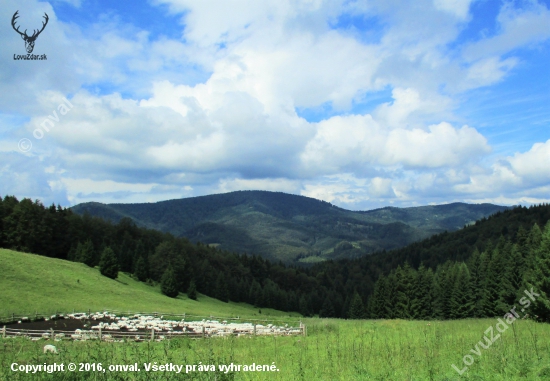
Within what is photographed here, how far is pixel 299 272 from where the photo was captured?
476 feet

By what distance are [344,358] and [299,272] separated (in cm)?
13412

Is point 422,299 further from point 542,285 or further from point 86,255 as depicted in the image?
point 86,255

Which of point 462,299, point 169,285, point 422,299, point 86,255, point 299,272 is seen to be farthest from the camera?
point 299,272

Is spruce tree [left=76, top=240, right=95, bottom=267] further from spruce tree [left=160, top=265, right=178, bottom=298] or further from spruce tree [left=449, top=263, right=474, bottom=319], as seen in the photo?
spruce tree [left=449, top=263, right=474, bottom=319]

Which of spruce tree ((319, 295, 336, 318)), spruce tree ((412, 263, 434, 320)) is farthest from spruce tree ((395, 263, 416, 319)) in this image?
spruce tree ((319, 295, 336, 318))

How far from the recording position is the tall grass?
Result: 10305 millimetres

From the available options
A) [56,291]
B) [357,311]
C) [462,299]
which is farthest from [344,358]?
[357,311]

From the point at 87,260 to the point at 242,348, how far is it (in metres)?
68.0

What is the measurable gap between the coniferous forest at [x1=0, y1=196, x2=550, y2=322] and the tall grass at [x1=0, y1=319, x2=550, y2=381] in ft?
45.1

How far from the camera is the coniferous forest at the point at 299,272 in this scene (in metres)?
57.2

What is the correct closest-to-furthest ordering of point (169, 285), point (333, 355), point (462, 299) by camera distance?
1. point (333, 355)
2. point (462, 299)
3. point (169, 285)

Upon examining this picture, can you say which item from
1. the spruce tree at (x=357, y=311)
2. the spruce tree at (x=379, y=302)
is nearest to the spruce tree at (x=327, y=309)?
the spruce tree at (x=357, y=311)

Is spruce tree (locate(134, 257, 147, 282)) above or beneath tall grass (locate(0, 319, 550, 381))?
beneath

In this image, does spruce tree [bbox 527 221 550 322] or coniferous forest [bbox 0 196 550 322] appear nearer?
spruce tree [bbox 527 221 550 322]
